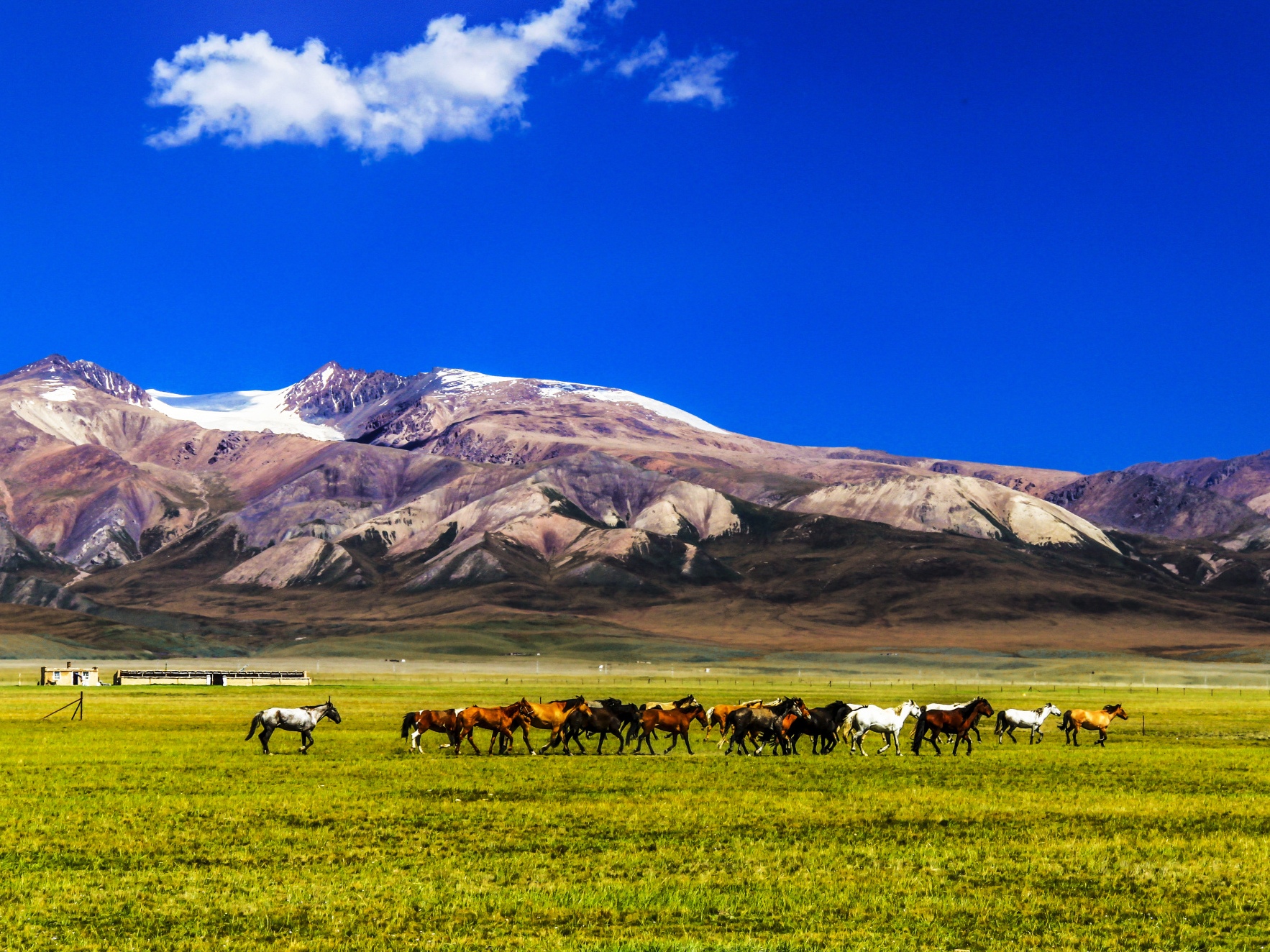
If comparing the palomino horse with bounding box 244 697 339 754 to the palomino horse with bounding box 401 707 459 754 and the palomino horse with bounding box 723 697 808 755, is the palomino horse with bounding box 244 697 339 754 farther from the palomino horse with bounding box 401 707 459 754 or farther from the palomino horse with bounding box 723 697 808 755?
the palomino horse with bounding box 723 697 808 755

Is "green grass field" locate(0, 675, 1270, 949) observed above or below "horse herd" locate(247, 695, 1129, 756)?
below

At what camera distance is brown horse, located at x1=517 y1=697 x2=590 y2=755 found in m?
41.2

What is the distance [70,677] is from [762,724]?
8605cm

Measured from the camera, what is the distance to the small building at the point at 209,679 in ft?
372

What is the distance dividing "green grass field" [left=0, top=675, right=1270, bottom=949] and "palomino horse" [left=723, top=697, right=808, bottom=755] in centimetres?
130

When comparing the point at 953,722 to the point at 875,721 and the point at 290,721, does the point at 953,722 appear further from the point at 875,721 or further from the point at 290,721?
the point at 290,721

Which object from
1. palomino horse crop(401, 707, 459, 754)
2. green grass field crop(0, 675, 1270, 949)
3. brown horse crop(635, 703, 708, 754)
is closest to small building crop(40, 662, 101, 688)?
green grass field crop(0, 675, 1270, 949)

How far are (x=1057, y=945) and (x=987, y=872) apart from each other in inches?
173

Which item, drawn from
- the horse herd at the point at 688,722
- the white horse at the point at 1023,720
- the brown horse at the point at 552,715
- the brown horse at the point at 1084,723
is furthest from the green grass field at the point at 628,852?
the white horse at the point at 1023,720

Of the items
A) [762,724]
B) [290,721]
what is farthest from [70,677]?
[762,724]

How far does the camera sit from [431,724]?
43.7 m

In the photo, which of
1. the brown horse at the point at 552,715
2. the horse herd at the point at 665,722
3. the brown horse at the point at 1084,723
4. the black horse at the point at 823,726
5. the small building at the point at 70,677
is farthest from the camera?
the small building at the point at 70,677

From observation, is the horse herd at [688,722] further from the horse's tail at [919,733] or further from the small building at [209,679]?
the small building at [209,679]

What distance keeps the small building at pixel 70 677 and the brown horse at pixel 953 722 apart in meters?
85.0
